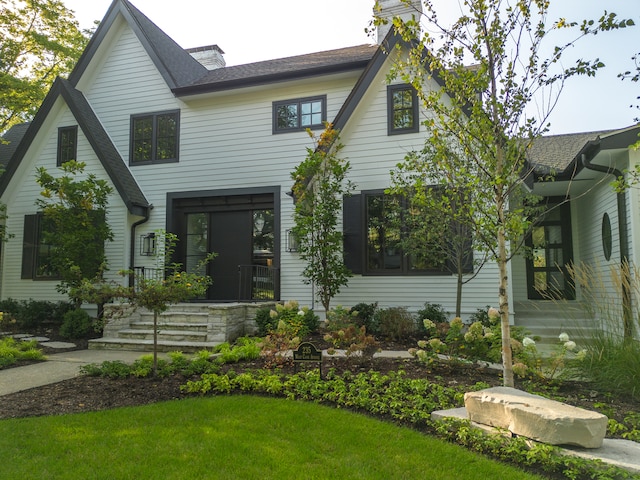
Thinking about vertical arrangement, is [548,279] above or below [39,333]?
above

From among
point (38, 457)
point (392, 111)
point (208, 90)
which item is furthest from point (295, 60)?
point (38, 457)

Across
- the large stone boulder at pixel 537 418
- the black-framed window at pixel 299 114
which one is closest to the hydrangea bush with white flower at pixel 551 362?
the large stone boulder at pixel 537 418

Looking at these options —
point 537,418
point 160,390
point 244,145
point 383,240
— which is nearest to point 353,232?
point 383,240

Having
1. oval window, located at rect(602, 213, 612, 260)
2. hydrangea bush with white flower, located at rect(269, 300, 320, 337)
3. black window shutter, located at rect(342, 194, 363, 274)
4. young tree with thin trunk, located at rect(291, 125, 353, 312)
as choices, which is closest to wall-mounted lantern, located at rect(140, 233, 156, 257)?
young tree with thin trunk, located at rect(291, 125, 353, 312)

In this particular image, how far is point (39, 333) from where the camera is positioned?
9.29 metres

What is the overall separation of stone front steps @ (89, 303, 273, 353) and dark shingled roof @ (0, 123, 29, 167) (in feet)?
25.5

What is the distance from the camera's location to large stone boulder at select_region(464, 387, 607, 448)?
9.63 ft

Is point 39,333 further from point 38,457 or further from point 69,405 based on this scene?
point 38,457

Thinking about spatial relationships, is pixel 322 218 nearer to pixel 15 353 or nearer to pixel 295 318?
pixel 295 318

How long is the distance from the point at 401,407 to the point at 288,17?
6537mm

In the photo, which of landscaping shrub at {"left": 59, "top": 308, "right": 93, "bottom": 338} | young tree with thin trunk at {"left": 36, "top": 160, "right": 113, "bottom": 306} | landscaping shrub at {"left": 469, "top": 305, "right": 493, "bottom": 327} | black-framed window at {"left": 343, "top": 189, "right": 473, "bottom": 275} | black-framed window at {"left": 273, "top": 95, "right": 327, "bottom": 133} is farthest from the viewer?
black-framed window at {"left": 273, "top": 95, "right": 327, "bottom": 133}

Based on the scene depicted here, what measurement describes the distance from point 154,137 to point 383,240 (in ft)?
21.5

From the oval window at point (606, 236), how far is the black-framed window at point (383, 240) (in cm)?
267

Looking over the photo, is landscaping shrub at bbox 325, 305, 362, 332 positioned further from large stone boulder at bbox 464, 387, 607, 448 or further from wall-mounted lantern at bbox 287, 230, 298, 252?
large stone boulder at bbox 464, 387, 607, 448
